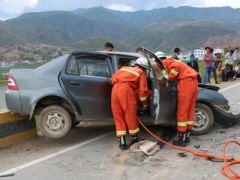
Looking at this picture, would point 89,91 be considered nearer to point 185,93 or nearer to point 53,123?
point 53,123

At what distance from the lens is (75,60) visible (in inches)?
267

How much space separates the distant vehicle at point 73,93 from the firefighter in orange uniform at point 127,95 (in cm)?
25

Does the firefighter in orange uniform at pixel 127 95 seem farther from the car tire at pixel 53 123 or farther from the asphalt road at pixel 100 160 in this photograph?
the car tire at pixel 53 123

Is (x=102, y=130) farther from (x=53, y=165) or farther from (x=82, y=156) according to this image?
(x=53, y=165)

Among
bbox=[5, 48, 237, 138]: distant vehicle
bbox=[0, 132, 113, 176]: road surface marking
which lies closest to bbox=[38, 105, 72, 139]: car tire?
bbox=[5, 48, 237, 138]: distant vehicle

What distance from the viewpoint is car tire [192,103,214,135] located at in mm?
7027

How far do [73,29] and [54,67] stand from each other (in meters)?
188

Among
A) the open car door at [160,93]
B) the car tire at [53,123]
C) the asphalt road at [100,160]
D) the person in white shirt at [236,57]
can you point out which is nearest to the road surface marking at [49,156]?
the asphalt road at [100,160]

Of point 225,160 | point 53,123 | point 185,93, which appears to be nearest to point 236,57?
point 185,93

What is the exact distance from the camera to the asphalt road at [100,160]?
5129mm

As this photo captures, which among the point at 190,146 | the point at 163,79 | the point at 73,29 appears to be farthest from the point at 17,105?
the point at 73,29

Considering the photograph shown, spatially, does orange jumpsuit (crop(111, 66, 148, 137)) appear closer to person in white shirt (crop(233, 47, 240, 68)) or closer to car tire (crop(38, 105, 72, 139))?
car tire (crop(38, 105, 72, 139))

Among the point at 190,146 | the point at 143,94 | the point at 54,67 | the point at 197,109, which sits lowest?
the point at 190,146

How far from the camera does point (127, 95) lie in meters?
6.19
